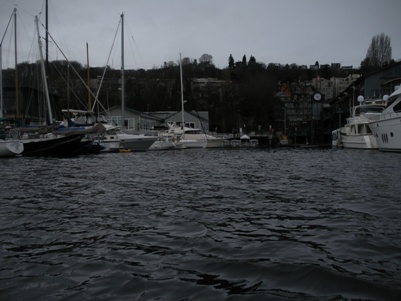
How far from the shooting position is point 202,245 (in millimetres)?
6012

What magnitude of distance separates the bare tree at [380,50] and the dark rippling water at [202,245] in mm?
115919

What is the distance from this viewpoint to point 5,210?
8938 millimetres

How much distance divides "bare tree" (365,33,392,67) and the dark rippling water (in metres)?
116

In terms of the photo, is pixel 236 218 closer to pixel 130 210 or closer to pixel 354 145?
pixel 130 210

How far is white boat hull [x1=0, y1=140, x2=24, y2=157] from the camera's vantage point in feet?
99.7

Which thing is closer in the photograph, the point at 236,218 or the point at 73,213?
the point at 236,218

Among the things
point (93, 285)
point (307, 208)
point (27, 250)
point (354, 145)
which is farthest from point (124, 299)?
point (354, 145)

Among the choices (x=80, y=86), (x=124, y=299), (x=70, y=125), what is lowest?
(x=124, y=299)

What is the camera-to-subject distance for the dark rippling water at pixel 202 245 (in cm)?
437

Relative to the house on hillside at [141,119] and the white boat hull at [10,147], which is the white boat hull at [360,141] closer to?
the house on hillside at [141,119]

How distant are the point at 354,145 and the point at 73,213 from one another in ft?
134

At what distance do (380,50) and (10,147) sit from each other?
11082 cm

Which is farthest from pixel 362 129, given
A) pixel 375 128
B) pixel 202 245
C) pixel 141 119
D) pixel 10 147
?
pixel 202 245

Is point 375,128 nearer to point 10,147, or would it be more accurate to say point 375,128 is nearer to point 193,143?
point 193,143
